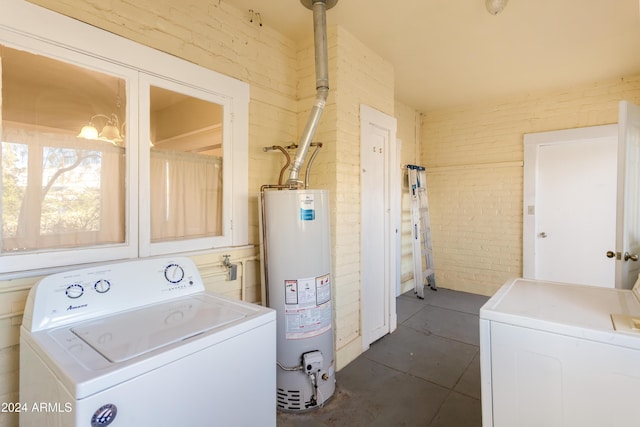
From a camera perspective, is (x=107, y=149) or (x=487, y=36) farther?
(x=487, y=36)

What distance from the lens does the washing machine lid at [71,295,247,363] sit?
1.04 m

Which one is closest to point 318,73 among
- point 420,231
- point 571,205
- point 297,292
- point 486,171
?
point 297,292

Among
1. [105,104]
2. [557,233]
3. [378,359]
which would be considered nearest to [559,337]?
[378,359]

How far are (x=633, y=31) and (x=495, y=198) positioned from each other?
7.19 ft

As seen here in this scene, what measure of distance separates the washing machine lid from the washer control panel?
0.18ft

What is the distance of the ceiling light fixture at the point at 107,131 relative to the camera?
166cm

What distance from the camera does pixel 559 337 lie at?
3.77 feet

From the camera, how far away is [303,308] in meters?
2.06

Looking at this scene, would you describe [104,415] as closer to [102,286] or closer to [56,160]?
[102,286]

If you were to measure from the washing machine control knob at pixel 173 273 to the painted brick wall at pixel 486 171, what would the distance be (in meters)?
4.15

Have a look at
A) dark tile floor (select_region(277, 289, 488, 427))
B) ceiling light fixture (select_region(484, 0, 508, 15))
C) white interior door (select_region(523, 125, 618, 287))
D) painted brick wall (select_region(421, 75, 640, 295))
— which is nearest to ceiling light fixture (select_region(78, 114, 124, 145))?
dark tile floor (select_region(277, 289, 488, 427))

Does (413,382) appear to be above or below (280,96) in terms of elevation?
below

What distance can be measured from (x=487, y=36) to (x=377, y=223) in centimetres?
191

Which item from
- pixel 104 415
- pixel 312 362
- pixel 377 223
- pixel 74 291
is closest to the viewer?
pixel 104 415
